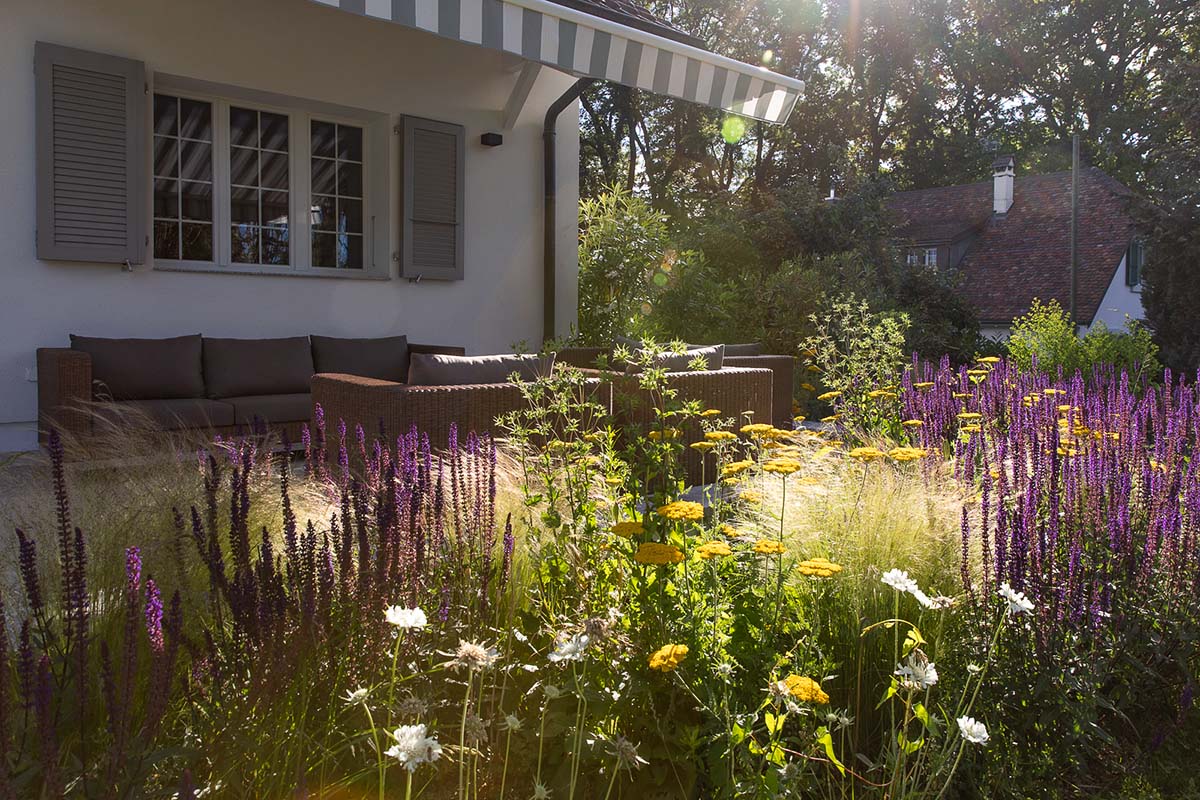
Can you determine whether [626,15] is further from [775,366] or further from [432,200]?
[775,366]

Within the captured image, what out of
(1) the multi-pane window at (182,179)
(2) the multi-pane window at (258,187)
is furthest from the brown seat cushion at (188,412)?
(2) the multi-pane window at (258,187)

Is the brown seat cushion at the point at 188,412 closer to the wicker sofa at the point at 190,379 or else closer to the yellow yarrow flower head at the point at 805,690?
the wicker sofa at the point at 190,379

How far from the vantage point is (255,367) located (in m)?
6.25

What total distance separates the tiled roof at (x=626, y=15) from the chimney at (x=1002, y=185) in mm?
19476

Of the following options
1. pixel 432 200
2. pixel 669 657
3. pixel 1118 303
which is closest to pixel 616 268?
pixel 432 200

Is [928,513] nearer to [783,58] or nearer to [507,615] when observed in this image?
[507,615]

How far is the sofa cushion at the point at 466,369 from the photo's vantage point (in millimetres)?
4266

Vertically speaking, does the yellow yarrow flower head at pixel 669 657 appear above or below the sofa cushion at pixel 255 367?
below

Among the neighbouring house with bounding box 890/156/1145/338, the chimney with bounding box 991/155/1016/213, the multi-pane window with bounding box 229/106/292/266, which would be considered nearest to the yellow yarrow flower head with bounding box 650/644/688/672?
the multi-pane window with bounding box 229/106/292/266

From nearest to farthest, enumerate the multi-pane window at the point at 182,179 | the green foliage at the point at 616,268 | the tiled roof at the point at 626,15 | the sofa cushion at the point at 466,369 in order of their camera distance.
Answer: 1. the sofa cushion at the point at 466,369
2. the multi-pane window at the point at 182,179
3. the tiled roof at the point at 626,15
4. the green foliage at the point at 616,268

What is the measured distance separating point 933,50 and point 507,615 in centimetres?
2493

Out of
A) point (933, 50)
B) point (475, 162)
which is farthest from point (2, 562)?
point (933, 50)

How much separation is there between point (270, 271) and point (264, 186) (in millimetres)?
691

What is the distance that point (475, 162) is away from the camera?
25.9 ft
